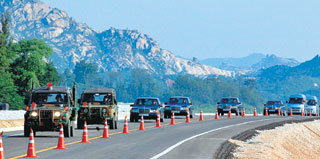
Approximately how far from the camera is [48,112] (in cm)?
2486

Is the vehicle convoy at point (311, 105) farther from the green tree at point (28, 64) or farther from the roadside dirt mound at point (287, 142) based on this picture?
the green tree at point (28, 64)

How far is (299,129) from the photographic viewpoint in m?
45.1

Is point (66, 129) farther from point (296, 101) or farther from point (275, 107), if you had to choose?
point (296, 101)

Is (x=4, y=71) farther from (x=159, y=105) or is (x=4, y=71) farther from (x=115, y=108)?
(x=115, y=108)

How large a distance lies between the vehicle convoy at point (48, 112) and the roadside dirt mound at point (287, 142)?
6.64 meters

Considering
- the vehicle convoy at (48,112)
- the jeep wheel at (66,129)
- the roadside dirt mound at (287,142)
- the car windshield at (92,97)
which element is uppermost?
the car windshield at (92,97)

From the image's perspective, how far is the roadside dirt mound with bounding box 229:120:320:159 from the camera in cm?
2236

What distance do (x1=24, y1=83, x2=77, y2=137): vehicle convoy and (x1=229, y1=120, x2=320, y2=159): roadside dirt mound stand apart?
6.64m

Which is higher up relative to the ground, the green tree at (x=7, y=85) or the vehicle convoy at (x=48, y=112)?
the green tree at (x=7, y=85)

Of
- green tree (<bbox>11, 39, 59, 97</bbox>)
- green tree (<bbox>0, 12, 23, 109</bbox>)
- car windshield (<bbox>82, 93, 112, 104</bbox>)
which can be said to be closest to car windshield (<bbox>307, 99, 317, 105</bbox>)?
car windshield (<bbox>82, 93, 112, 104</bbox>)

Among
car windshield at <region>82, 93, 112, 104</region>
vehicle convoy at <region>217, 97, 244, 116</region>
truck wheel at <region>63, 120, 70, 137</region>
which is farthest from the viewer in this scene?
vehicle convoy at <region>217, 97, 244, 116</region>

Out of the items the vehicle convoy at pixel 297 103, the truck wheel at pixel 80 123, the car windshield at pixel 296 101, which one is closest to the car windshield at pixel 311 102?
the vehicle convoy at pixel 297 103

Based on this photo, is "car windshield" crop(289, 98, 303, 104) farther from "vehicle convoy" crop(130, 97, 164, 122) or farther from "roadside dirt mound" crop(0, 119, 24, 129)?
"roadside dirt mound" crop(0, 119, 24, 129)

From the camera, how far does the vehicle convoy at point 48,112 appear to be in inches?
973
